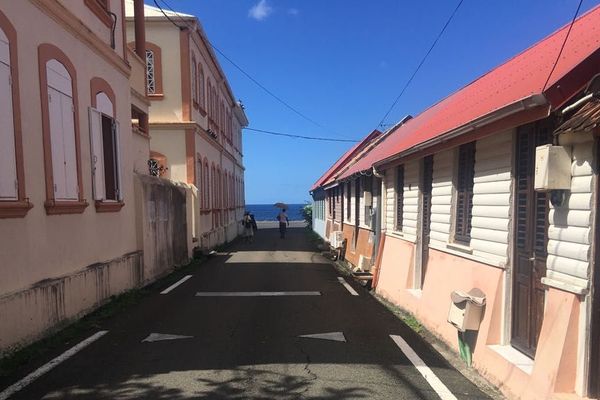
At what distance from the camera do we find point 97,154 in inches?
366

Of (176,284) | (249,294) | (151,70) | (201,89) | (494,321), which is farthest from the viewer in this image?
(201,89)

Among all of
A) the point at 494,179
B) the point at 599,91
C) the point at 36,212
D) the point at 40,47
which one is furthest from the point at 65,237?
the point at 599,91

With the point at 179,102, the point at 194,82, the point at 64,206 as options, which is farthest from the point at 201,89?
the point at 64,206

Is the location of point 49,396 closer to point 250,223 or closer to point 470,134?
point 470,134

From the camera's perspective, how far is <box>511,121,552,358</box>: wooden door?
15.2 feet

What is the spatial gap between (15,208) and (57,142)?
1.70 meters

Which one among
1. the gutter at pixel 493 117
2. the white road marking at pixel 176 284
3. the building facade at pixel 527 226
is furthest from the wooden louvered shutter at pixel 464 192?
the white road marking at pixel 176 284

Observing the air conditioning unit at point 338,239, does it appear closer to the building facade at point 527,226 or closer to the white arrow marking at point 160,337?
the building facade at point 527,226

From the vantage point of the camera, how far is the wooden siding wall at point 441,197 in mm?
7216

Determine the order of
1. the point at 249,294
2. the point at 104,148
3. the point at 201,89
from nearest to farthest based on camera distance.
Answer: the point at 104,148 → the point at 249,294 → the point at 201,89

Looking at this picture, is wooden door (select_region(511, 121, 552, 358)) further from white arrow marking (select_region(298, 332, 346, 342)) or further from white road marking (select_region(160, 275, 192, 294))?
white road marking (select_region(160, 275, 192, 294))

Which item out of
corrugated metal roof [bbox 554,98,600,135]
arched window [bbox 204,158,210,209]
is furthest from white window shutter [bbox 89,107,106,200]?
arched window [bbox 204,158,210,209]

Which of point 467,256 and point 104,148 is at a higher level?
point 104,148

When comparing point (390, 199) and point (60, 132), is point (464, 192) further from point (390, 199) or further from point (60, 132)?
point (60, 132)
